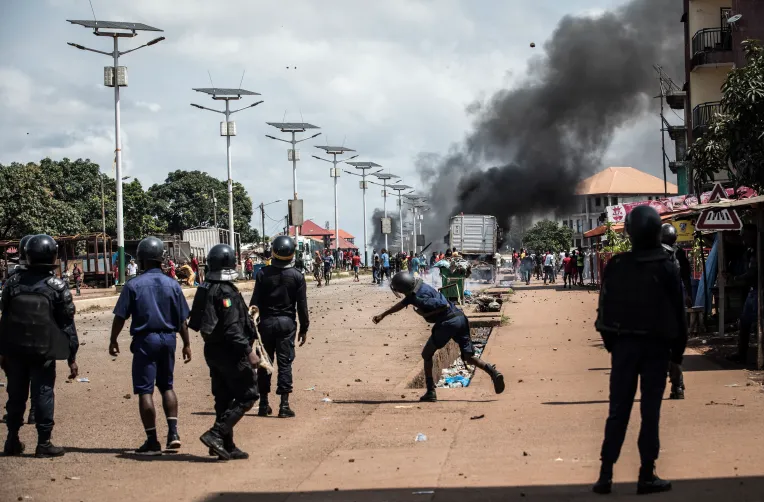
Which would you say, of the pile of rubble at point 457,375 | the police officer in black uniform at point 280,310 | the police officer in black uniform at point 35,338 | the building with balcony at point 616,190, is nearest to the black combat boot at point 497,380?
the pile of rubble at point 457,375

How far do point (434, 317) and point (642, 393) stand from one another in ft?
14.5

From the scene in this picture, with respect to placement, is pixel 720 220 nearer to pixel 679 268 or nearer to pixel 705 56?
pixel 679 268

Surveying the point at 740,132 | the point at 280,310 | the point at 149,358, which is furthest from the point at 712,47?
the point at 149,358

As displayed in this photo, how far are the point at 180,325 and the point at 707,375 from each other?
6124mm

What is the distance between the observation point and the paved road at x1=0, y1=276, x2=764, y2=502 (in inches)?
229

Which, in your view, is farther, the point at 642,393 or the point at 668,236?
the point at 668,236

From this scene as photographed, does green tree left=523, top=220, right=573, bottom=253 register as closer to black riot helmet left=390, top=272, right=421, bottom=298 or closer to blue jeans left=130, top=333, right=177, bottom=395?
black riot helmet left=390, top=272, right=421, bottom=298

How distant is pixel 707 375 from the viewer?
1067cm

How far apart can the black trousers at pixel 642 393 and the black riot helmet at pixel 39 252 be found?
4.11 m

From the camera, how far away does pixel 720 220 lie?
12641 millimetres

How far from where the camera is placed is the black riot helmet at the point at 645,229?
539 centimetres

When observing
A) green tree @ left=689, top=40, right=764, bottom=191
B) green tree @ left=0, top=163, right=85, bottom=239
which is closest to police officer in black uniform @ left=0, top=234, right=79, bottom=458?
green tree @ left=689, top=40, right=764, bottom=191

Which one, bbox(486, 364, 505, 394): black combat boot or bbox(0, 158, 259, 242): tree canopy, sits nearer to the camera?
bbox(486, 364, 505, 394): black combat boot

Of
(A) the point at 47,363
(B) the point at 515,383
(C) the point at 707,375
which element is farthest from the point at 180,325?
(C) the point at 707,375
